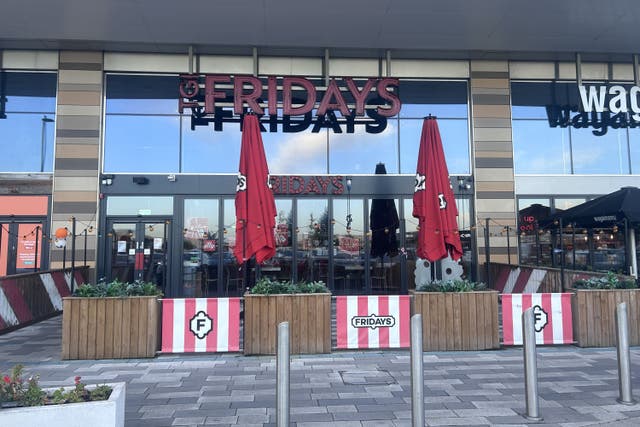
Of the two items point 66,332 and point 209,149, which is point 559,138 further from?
point 66,332

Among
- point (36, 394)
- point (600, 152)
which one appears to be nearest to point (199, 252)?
point (36, 394)

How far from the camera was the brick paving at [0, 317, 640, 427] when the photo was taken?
15.3 ft

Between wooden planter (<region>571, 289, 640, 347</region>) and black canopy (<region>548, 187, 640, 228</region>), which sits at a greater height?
black canopy (<region>548, 187, 640, 228</region>)

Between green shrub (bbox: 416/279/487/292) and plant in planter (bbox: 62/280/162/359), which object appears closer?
plant in planter (bbox: 62/280/162/359)

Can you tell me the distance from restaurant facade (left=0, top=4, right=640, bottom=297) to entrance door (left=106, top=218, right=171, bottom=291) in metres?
0.04

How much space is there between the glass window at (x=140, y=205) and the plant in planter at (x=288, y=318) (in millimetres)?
6905

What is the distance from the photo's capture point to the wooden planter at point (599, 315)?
753cm

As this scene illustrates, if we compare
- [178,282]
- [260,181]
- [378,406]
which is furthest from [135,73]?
[378,406]

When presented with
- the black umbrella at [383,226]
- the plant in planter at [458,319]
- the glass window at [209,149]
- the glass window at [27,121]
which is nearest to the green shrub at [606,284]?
the plant in planter at [458,319]

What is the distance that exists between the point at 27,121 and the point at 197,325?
32.0ft

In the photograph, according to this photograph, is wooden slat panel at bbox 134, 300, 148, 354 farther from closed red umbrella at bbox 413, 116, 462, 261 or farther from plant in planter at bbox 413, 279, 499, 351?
closed red umbrella at bbox 413, 116, 462, 261

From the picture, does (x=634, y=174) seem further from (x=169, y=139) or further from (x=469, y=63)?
(x=169, y=139)

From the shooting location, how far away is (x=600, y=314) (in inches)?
297

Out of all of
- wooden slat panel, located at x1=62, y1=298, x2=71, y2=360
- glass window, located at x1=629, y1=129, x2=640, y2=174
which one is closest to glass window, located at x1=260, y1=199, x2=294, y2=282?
wooden slat panel, located at x1=62, y1=298, x2=71, y2=360
